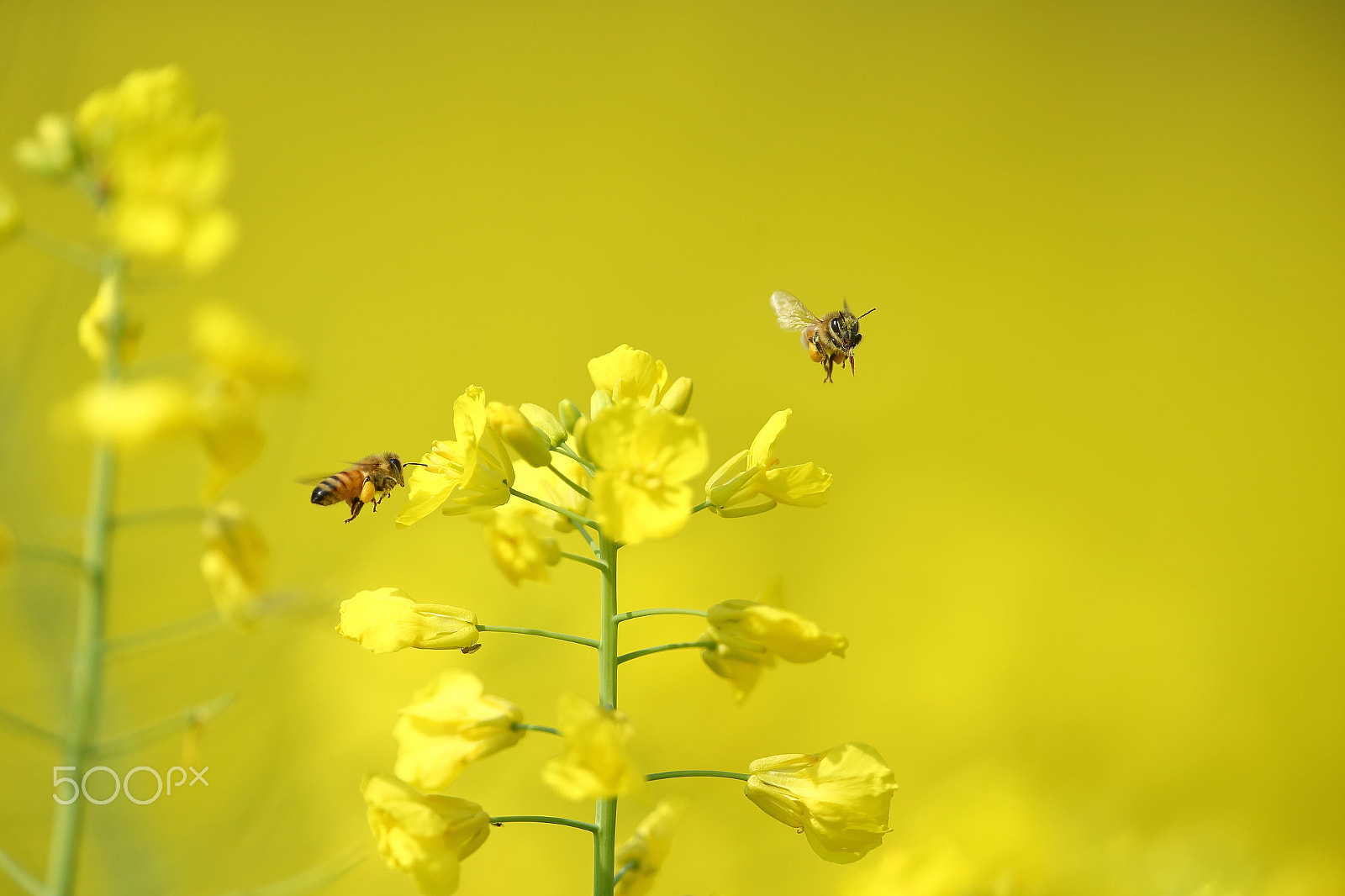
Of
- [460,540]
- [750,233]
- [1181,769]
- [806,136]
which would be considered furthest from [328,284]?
[1181,769]

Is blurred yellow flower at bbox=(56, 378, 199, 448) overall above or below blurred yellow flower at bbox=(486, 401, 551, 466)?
below

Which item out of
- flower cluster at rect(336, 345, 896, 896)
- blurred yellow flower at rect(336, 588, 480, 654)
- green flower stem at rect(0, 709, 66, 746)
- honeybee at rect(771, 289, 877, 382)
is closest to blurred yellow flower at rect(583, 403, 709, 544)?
flower cluster at rect(336, 345, 896, 896)

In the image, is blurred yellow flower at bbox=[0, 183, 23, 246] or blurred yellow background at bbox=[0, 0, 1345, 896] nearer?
blurred yellow flower at bbox=[0, 183, 23, 246]

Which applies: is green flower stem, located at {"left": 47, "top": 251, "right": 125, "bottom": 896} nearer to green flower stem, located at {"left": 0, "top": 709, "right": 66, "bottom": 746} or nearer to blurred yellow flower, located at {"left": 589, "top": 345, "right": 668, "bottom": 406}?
green flower stem, located at {"left": 0, "top": 709, "right": 66, "bottom": 746}

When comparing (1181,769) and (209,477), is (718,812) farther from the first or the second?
(209,477)

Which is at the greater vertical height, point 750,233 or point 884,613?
point 750,233

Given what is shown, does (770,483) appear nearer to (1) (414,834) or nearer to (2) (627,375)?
(2) (627,375)

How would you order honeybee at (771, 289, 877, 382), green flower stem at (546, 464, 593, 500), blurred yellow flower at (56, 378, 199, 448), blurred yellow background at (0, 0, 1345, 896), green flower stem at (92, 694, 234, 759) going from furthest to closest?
blurred yellow background at (0, 0, 1345, 896), honeybee at (771, 289, 877, 382), green flower stem at (546, 464, 593, 500), green flower stem at (92, 694, 234, 759), blurred yellow flower at (56, 378, 199, 448)
